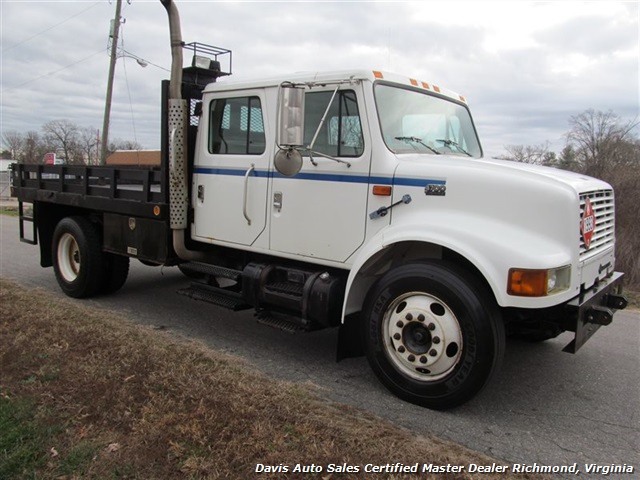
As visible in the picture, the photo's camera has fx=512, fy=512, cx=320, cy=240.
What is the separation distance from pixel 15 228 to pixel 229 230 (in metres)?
11.0

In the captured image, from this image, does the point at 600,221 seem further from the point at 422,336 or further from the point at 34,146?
the point at 34,146

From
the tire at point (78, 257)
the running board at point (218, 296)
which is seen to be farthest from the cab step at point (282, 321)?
the tire at point (78, 257)

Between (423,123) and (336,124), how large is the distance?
792 millimetres

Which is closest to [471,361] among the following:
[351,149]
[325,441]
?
[325,441]

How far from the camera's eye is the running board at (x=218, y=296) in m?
4.88

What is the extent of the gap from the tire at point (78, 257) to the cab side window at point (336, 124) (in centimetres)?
345

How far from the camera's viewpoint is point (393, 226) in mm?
3781

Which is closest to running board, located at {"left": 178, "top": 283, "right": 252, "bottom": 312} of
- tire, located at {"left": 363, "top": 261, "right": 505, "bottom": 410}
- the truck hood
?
tire, located at {"left": 363, "top": 261, "right": 505, "bottom": 410}

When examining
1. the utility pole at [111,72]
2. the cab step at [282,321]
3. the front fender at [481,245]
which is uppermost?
the utility pole at [111,72]

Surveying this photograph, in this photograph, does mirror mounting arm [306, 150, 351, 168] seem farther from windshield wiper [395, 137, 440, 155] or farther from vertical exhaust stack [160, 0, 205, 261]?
vertical exhaust stack [160, 0, 205, 261]

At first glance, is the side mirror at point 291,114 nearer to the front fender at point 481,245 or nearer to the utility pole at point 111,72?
the front fender at point 481,245

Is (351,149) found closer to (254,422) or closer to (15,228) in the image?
(254,422)

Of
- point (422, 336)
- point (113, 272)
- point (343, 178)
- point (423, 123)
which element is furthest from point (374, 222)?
point (113, 272)

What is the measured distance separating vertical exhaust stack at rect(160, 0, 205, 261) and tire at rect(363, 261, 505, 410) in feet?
7.73
